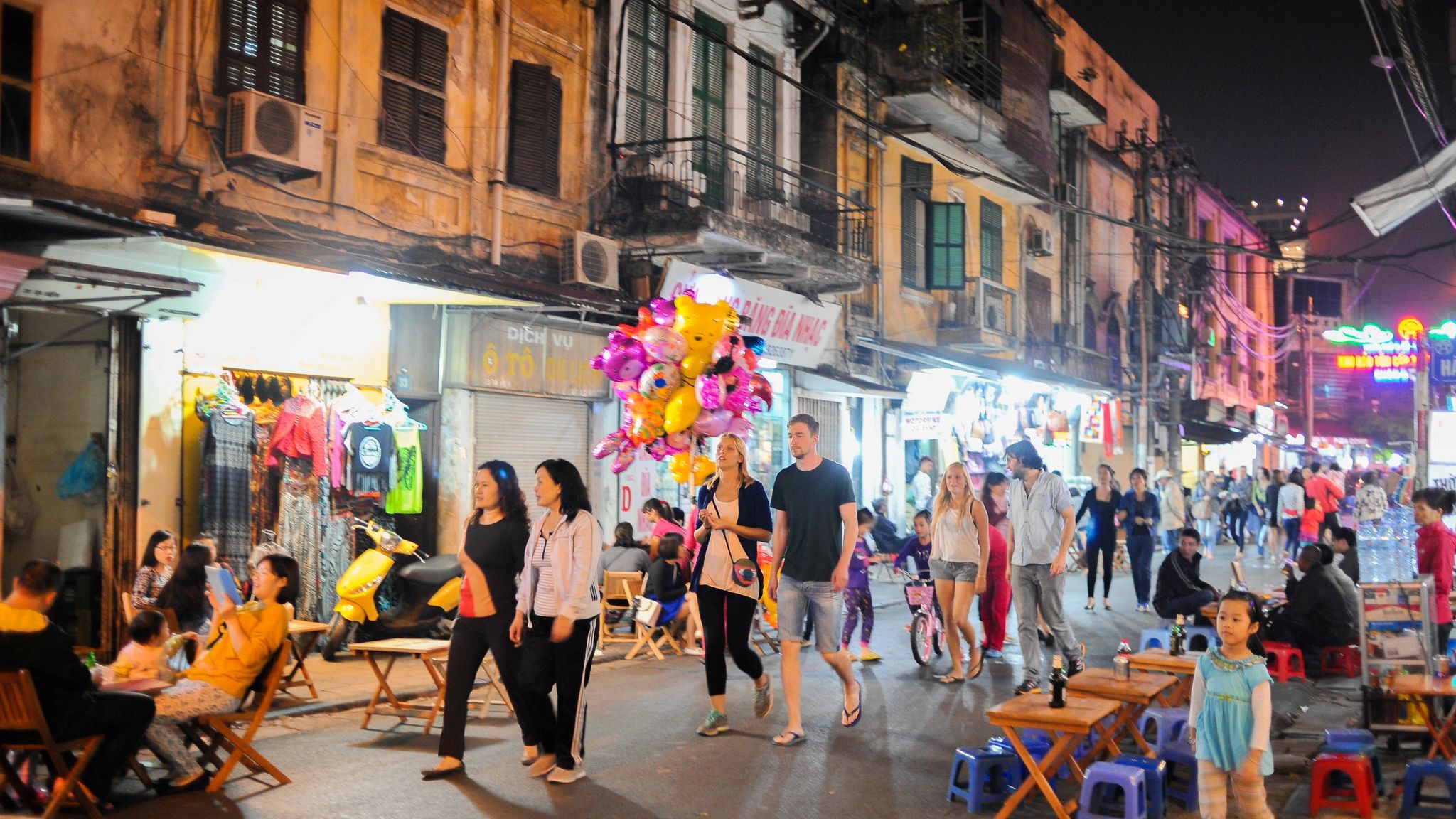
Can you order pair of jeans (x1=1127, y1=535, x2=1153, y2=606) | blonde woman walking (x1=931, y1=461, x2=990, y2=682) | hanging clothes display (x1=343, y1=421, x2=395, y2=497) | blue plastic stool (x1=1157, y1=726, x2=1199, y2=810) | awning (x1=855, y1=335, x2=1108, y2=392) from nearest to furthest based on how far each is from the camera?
blue plastic stool (x1=1157, y1=726, x2=1199, y2=810)
blonde woman walking (x1=931, y1=461, x2=990, y2=682)
hanging clothes display (x1=343, y1=421, x2=395, y2=497)
pair of jeans (x1=1127, y1=535, x2=1153, y2=606)
awning (x1=855, y1=335, x2=1108, y2=392)

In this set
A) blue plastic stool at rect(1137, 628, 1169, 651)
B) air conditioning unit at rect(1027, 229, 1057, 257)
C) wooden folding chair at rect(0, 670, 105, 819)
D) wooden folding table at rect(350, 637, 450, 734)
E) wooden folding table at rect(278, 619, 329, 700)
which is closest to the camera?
wooden folding chair at rect(0, 670, 105, 819)

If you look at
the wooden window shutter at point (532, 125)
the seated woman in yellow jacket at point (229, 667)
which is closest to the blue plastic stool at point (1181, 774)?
the seated woman in yellow jacket at point (229, 667)

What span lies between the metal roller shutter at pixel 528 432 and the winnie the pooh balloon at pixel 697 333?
607 cm

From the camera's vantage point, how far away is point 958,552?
11.1m

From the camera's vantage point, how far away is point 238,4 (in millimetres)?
11680

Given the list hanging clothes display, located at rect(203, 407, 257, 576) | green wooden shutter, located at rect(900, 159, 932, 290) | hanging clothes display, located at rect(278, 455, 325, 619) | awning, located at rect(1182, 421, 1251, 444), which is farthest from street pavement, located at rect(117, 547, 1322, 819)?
awning, located at rect(1182, 421, 1251, 444)

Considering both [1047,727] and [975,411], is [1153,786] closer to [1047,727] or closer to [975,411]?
[1047,727]

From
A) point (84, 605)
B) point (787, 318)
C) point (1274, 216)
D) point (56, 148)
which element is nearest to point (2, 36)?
point (56, 148)

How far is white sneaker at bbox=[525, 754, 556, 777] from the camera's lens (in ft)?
24.4

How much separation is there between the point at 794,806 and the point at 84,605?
714 cm

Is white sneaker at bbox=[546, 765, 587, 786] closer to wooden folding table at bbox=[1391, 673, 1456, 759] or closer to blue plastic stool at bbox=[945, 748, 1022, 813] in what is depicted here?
blue plastic stool at bbox=[945, 748, 1022, 813]

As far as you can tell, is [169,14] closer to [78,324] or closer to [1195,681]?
[78,324]

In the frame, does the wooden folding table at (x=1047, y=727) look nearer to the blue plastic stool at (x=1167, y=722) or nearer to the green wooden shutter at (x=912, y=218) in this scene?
the blue plastic stool at (x=1167, y=722)

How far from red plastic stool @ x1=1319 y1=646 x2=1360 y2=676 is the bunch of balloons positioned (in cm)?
642
